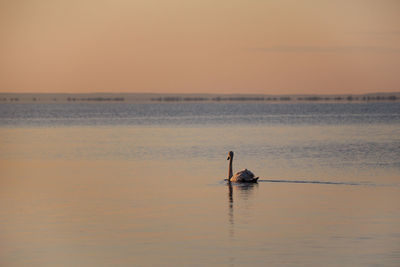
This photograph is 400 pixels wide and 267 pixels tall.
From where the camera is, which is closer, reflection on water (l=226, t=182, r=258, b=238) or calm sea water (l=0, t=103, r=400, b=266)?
calm sea water (l=0, t=103, r=400, b=266)

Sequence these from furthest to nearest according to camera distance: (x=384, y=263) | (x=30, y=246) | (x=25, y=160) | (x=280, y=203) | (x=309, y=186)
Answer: (x=25, y=160), (x=309, y=186), (x=280, y=203), (x=30, y=246), (x=384, y=263)

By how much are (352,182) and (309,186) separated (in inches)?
65.0

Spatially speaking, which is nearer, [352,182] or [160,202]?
[160,202]

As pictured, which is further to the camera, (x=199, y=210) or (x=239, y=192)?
(x=239, y=192)

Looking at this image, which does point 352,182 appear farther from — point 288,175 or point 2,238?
point 2,238

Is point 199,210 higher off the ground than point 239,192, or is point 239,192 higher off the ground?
point 239,192

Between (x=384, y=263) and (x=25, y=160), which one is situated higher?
(x=25, y=160)

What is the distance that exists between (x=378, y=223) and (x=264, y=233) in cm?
247

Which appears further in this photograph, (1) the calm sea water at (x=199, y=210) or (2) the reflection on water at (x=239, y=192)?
(2) the reflection on water at (x=239, y=192)

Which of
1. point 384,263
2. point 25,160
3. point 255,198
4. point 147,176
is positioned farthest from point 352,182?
point 25,160

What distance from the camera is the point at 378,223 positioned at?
1644cm

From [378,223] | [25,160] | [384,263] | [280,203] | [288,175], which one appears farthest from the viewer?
[25,160]

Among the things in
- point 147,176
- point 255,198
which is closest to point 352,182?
point 255,198

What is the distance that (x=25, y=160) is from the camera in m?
33.4
